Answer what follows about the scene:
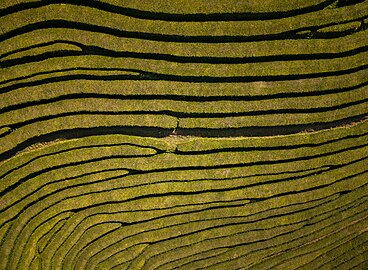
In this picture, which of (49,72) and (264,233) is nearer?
(49,72)

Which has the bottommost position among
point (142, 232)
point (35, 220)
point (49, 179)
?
point (142, 232)

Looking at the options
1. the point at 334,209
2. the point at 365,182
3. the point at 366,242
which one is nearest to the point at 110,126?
the point at 334,209

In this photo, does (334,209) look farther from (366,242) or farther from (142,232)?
(142,232)

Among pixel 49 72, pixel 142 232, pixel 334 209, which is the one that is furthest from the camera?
pixel 334 209

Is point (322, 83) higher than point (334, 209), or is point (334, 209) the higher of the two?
point (322, 83)

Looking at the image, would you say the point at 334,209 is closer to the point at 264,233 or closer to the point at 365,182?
the point at 365,182

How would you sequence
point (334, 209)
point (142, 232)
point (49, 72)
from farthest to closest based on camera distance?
point (334, 209) → point (142, 232) → point (49, 72)

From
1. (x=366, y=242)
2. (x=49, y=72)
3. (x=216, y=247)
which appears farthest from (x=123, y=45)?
(x=366, y=242)
